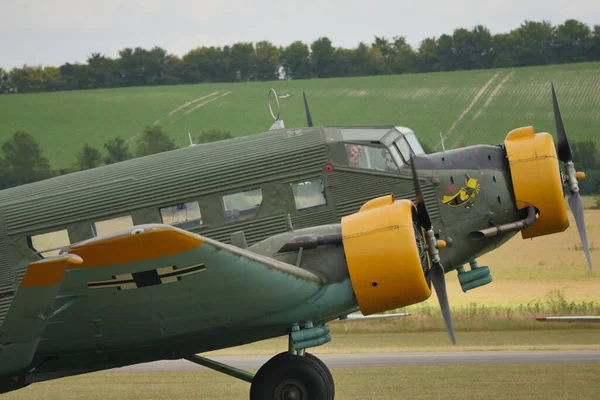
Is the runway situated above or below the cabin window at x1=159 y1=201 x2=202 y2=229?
below

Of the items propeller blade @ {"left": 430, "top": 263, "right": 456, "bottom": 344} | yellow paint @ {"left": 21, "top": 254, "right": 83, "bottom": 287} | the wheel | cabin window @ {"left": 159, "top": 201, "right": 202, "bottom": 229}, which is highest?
yellow paint @ {"left": 21, "top": 254, "right": 83, "bottom": 287}

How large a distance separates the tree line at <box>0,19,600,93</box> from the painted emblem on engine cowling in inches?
3112

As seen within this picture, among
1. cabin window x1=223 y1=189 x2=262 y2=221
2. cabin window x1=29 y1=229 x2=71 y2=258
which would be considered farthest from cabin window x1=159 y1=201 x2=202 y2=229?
Result: cabin window x1=29 y1=229 x2=71 y2=258

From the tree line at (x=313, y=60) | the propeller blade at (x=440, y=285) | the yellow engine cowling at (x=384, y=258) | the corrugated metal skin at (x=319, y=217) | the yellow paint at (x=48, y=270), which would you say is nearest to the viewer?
the yellow paint at (x=48, y=270)

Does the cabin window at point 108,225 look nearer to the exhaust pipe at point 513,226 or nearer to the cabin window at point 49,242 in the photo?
the cabin window at point 49,242

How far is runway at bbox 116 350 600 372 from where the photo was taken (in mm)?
18188

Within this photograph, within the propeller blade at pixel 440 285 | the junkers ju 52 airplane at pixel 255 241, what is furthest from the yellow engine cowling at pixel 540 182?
the propeller blade at pixel 440 285

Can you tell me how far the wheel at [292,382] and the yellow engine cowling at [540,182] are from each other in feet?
12.6

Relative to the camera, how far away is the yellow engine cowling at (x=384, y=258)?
10461mm

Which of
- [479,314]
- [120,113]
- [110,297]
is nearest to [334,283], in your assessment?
[110,297]

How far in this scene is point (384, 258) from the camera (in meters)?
10.5

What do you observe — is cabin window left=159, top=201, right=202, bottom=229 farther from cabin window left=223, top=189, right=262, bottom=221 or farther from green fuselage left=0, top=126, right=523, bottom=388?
cabin window left=223, top=189, right=262, bottom=221

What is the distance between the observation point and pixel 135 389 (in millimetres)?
16656

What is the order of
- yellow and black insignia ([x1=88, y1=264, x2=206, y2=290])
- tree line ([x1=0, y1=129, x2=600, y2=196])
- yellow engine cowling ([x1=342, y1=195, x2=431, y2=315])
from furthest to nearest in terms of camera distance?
tree line ([x1=0, y1=129, x2=600, y2=196]), yellow engine cowling ([x1=342, y1=195, x2=431, y2=315]), yellow and black insignia ([x1=88, y1=264, x2=206, y2=290])
